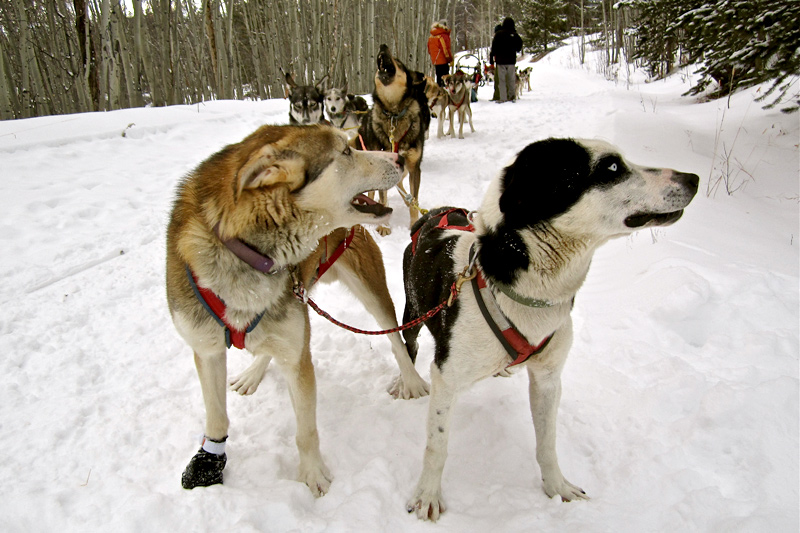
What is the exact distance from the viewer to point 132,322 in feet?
10.9

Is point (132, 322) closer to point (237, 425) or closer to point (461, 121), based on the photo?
point (237, 425)

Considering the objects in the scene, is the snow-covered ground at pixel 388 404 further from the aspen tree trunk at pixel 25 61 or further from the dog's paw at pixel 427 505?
the aspen tree trunk at pixel 25 61

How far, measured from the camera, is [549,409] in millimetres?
1988

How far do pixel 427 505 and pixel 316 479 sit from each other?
0.57 metres

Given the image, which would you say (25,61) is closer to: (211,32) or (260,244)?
(211,32)

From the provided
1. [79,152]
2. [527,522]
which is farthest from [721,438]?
[79,152]

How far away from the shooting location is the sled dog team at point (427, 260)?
1.68 meters

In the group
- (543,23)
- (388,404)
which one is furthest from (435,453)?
(543,23)

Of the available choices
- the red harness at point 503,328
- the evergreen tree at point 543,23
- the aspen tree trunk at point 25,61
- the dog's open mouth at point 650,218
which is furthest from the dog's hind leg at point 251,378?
the evergreen tree at point 543,23

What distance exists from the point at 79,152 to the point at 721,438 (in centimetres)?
743

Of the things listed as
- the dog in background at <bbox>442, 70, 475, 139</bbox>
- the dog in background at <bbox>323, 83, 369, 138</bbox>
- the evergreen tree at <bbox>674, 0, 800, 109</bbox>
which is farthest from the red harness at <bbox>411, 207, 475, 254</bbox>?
the dog in background at <bbox>442, 70, 475, 139</bbox>

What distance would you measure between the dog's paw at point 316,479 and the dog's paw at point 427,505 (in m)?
0.43

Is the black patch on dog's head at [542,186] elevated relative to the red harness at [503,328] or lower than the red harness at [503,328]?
elevated

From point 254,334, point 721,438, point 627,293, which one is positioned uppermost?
point 254,334
